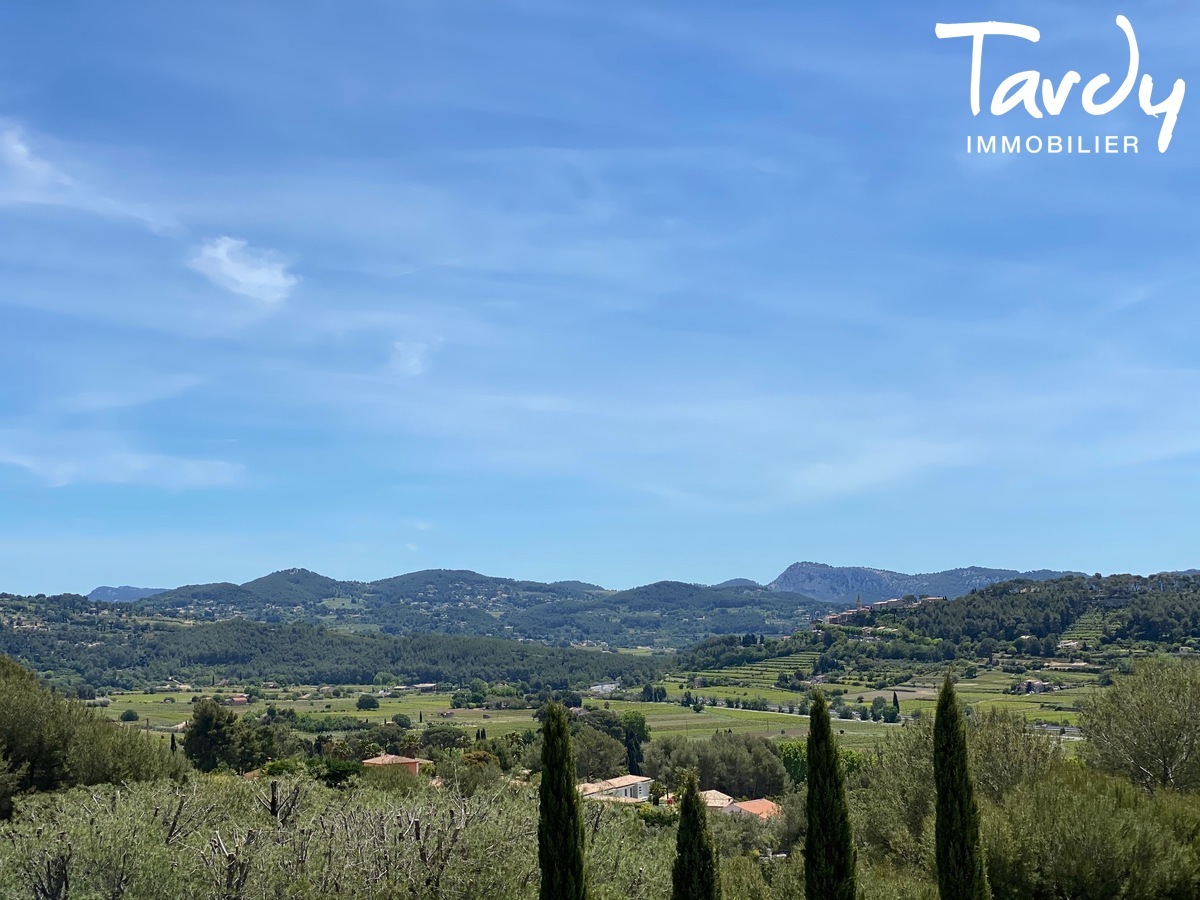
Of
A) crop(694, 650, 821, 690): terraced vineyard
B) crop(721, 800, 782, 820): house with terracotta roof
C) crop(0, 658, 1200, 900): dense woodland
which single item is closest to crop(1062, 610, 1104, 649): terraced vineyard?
crop(694, 650, 821, 690): terraced vineyard

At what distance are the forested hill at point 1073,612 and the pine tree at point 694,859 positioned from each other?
122 metres

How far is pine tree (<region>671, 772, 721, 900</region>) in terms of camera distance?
1677 cm

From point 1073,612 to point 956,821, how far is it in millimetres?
145865

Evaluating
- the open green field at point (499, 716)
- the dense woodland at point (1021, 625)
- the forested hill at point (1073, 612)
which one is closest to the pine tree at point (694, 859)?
the open green field at point (499, 716)

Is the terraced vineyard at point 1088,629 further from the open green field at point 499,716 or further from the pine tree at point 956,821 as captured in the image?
the pine tree at point 956,821

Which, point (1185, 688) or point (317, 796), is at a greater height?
point (1185, 688)

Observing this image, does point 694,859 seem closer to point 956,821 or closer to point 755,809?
point 956,821

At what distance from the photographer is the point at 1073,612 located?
147125 millimetres

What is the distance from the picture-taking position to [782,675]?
515 ft

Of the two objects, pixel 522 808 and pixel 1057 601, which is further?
pixel 1057 601

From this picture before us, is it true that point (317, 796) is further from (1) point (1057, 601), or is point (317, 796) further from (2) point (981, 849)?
(1) point (1057, 601)

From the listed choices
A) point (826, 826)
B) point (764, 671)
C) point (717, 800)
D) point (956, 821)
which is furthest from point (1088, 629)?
point (826, 826)

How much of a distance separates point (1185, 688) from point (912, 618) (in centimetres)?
15275

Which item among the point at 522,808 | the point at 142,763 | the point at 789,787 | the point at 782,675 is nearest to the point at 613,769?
the point at 789,787
